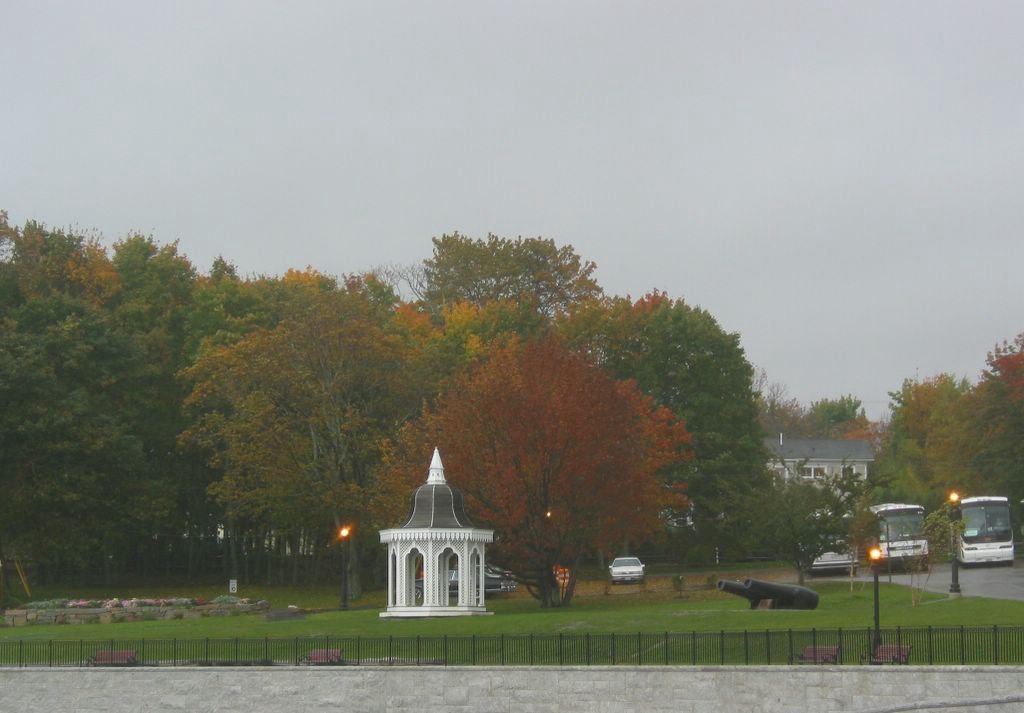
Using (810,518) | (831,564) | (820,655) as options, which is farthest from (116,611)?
(831,564)

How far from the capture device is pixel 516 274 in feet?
342

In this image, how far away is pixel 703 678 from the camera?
36188 millimetres

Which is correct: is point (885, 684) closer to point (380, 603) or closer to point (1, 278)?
point (380, 603)

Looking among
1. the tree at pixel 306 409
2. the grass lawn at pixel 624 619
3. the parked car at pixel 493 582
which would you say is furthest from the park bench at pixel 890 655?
the tree at pixel 306 409

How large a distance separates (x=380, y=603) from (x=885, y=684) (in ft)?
118

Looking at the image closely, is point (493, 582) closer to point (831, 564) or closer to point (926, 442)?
point (831, 564)

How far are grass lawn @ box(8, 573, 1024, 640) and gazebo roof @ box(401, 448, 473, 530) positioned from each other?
11.4 ft

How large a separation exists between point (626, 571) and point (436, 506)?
62.2 feet

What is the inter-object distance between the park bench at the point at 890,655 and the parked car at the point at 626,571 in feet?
111

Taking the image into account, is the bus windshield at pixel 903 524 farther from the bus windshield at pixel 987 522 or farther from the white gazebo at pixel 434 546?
the white gazebo at pixel 434 546

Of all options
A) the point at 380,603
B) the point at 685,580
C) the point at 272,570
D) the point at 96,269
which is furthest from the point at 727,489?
the point at 96,269

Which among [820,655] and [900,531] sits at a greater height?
[900,531]

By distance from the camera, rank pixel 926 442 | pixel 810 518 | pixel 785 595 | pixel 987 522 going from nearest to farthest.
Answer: pixel 785 595 < pixel 810 518 < pixel 987 522 < pixel 926 442

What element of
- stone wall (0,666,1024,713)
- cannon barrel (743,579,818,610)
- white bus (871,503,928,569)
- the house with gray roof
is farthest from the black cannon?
the house with gray roof
